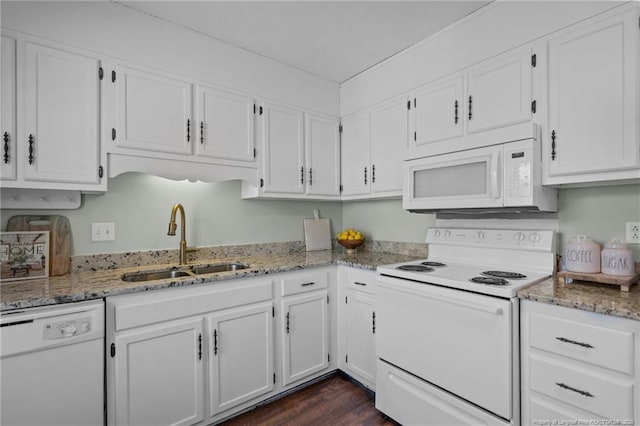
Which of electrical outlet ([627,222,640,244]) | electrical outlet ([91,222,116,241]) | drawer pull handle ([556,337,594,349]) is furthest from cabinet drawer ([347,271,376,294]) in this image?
electrical outlet ([91,222,116,241])

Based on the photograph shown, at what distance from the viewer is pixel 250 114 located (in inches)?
91.4

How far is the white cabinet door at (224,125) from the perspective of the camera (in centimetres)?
210

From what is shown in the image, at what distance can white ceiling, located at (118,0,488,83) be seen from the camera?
185 centimetres

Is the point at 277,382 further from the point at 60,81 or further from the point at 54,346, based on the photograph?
the point at 60,81

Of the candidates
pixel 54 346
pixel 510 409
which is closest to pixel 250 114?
pixel 54 346

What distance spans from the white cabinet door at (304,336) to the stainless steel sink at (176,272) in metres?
0.47

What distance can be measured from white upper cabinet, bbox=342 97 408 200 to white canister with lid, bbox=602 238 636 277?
1.23 metres

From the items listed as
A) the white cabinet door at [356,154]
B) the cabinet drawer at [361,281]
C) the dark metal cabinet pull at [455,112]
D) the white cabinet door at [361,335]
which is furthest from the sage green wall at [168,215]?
the dark metal cabinet pull at [455,112]

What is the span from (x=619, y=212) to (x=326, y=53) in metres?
2.08

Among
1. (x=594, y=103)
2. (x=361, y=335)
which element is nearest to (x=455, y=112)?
(x=594, y=103)

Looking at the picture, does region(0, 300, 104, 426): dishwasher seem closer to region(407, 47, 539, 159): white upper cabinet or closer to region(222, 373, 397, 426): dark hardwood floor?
region(222, 373, 397, 426): dark hardwood floor

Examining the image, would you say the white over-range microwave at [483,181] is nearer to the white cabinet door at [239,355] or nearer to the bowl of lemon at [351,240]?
the bowl of lemon at [351,240]

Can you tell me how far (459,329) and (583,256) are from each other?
0.70m

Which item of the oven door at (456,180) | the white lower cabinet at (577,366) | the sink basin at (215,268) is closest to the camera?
the white lower cabinet at (577,366)
